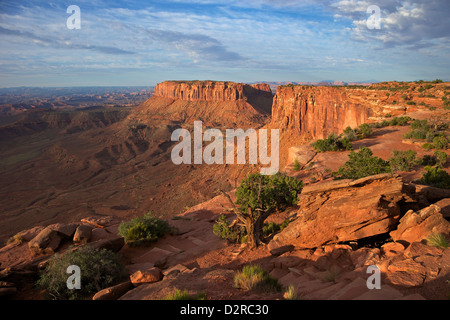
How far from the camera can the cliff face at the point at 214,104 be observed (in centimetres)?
8338

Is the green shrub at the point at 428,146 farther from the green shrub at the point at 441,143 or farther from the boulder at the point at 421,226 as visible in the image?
the boulder at the point at 421,226

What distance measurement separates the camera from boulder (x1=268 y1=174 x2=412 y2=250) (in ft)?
23.4

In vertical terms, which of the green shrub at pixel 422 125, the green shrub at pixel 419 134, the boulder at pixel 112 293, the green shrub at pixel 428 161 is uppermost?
the green shrub at pixel 422 125

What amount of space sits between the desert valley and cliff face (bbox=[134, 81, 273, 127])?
128 ft

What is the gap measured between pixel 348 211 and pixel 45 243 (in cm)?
1293

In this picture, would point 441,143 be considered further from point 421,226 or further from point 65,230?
point 65,230

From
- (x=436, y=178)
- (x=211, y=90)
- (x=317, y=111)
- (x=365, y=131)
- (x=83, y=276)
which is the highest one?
(x=211, y=90)

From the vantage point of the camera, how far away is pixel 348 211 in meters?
7.38

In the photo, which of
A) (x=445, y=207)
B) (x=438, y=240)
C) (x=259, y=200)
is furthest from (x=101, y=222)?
(x=445, y=207)

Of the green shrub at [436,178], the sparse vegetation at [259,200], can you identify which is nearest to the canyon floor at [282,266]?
the sparse vegetation at [259,200]

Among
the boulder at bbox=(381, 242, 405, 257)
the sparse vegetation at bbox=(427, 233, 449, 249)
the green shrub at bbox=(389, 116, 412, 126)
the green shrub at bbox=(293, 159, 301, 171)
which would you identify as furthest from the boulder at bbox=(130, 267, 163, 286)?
the green shrub at bbox=(389, 116, 412, 126)

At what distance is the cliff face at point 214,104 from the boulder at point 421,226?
233ft

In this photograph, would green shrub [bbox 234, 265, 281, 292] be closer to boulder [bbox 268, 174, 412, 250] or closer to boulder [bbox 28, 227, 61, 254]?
boulder [bbox 268, 174, 412, 250]

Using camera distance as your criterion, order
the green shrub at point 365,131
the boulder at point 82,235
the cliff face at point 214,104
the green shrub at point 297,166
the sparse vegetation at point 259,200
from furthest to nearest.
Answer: the cliff face at point 214,104 → the green shrub at point 365,131 → the green shrub at point 297,166 → the boulder at point 82,235 → the sparse vegetation at point 259,200
